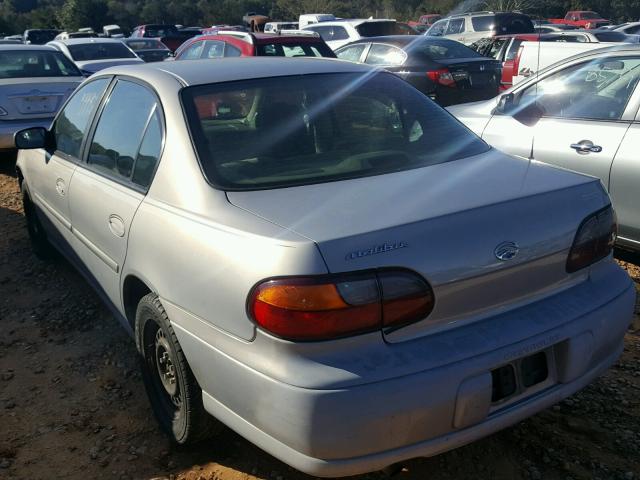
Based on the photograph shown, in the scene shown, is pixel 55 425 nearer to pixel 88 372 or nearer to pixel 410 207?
pixel 88 372

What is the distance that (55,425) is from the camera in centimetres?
308

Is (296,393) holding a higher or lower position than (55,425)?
higher

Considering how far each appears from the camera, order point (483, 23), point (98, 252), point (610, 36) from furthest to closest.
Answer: point (483, 23), point (610, 36), point (98, 252)

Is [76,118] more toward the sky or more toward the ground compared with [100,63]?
more toward the sky

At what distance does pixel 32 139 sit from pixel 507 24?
1741cm

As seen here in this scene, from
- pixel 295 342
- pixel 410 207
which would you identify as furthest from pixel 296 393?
pixel 410 207

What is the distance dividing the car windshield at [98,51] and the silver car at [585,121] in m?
10.0

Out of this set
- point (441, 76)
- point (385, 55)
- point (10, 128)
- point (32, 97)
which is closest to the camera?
point (10, 128)

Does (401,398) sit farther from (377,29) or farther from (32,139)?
(377,29)

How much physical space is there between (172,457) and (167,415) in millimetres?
178

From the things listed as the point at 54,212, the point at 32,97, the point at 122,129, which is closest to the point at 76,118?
the point at 54,212

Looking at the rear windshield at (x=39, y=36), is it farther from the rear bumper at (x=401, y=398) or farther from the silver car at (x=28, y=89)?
the rear bumper at (x=401, y=398)

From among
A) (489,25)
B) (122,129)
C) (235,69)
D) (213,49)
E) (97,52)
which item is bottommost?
(489,25)

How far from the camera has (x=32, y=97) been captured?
7.96 m
